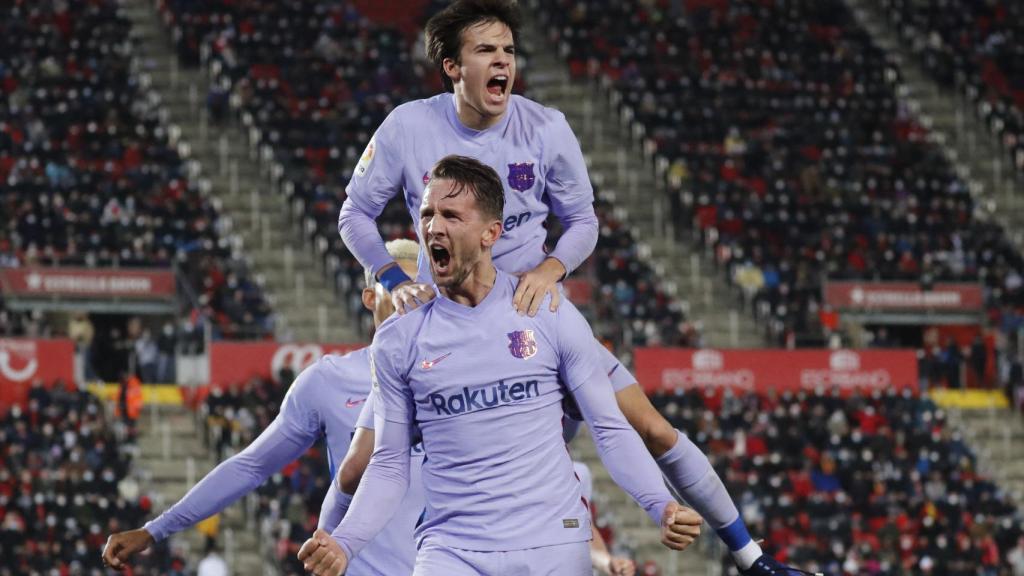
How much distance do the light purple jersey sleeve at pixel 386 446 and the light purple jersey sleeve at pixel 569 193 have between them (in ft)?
3.52

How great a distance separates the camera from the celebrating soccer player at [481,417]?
5.78 m

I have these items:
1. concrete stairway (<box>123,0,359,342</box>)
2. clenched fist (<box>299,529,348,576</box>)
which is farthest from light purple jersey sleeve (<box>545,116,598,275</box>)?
concrete stairway (<box>123,0,359,342</box>)

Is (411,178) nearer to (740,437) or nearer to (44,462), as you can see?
(44,462)

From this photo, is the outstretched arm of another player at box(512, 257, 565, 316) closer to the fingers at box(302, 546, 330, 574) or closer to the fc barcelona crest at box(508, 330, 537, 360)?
the fc barcelona crest at box(508, 330, 537, 360)

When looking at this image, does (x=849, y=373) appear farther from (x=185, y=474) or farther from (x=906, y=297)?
(x=185, y=474)

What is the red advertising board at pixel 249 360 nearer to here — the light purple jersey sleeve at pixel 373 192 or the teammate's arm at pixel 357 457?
the light purple jersey sleeve at pixel 373 192

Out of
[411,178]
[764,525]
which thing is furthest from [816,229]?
[411,178]

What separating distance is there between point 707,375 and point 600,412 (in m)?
18.7

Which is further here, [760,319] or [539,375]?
[760,319]

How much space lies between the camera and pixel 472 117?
6.79 m

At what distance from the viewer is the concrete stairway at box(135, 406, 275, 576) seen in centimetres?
1991

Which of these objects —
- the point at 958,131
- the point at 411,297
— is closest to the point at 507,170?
the point at 411,297

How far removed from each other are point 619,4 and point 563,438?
27757 millimetres

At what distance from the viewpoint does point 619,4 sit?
33.2 m
